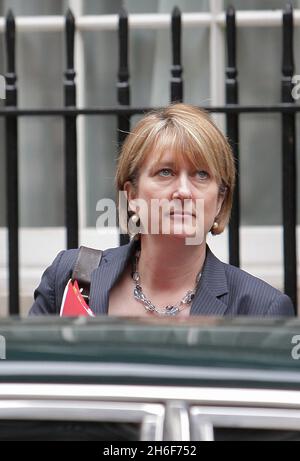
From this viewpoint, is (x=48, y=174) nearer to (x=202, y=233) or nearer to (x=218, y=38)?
(x=218, y=38)

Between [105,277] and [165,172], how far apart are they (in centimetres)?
33

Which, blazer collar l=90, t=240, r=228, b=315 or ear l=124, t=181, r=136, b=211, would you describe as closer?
blazer collar l=90, t=240, r=228, b=315

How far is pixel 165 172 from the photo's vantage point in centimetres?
331

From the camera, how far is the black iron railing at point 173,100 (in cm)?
509

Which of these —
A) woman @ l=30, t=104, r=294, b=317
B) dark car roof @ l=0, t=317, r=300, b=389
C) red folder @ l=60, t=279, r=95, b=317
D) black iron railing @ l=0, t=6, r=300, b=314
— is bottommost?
dark car roof @ l=0, t=317, r=300, b=389

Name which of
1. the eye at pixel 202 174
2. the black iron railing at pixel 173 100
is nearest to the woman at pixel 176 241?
the eye at pixel 202 174

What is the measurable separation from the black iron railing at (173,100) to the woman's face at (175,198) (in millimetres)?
1709

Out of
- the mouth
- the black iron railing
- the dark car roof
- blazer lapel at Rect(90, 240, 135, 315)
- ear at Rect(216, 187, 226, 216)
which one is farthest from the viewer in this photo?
the black iron railing

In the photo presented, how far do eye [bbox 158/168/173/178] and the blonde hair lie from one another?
40 mm

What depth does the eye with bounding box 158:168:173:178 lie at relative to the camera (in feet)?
10.8
